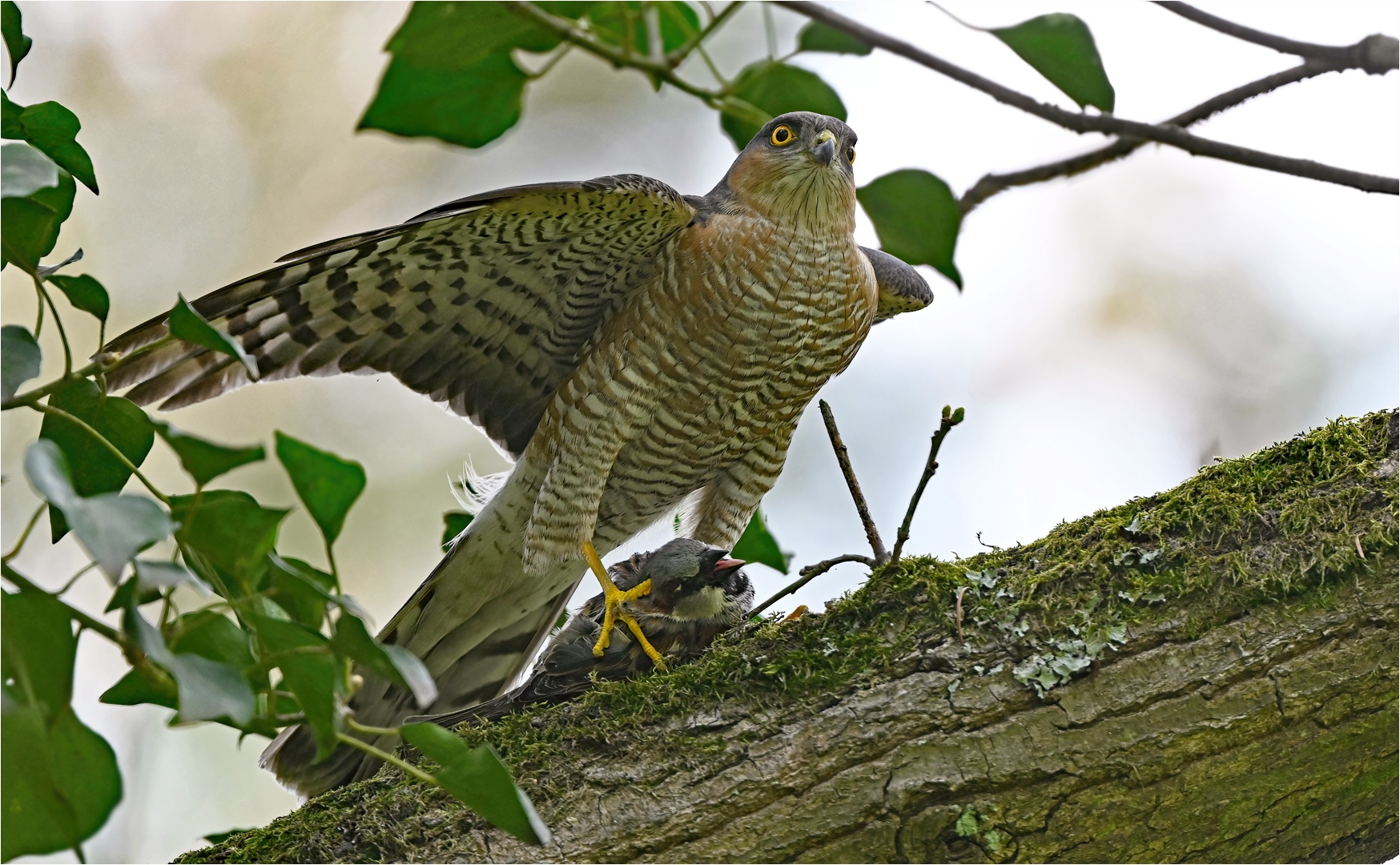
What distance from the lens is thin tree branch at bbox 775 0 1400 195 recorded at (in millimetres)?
1331

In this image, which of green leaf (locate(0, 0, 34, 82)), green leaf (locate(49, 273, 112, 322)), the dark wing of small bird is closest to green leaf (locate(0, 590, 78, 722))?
green leaf (locate(49, 273, 112, 322))

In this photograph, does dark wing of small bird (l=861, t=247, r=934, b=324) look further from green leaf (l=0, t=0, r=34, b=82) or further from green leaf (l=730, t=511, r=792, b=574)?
green leaf (l=0, t=0, r=34, b=82)

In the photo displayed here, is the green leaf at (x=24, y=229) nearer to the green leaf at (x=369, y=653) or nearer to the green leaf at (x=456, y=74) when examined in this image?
the green leaf at (x=456, y=74)

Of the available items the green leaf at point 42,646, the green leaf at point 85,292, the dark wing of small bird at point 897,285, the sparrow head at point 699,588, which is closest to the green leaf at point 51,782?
the green leaf at point 42,646

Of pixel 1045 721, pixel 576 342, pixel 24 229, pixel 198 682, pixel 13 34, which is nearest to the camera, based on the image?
pixel 198 682

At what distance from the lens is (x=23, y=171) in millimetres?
1608

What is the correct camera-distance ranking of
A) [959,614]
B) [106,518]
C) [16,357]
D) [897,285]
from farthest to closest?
[897,285], [959,614], [16,357], [106,518]

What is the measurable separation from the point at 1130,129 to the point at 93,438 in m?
1.76

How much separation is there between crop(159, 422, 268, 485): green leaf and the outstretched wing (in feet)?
5.19

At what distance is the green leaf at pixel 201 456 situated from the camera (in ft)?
4.42

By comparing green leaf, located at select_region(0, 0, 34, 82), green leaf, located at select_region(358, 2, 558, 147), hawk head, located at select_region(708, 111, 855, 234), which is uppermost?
hawk head, located at select_region(708, 111, 855, 234)

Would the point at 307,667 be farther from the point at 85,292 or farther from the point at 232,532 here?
the point at 85,292

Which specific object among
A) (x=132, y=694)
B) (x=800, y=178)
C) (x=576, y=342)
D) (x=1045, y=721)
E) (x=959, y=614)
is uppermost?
(x=800, y=178)

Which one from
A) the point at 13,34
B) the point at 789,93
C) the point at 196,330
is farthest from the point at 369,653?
the point at 13,34
